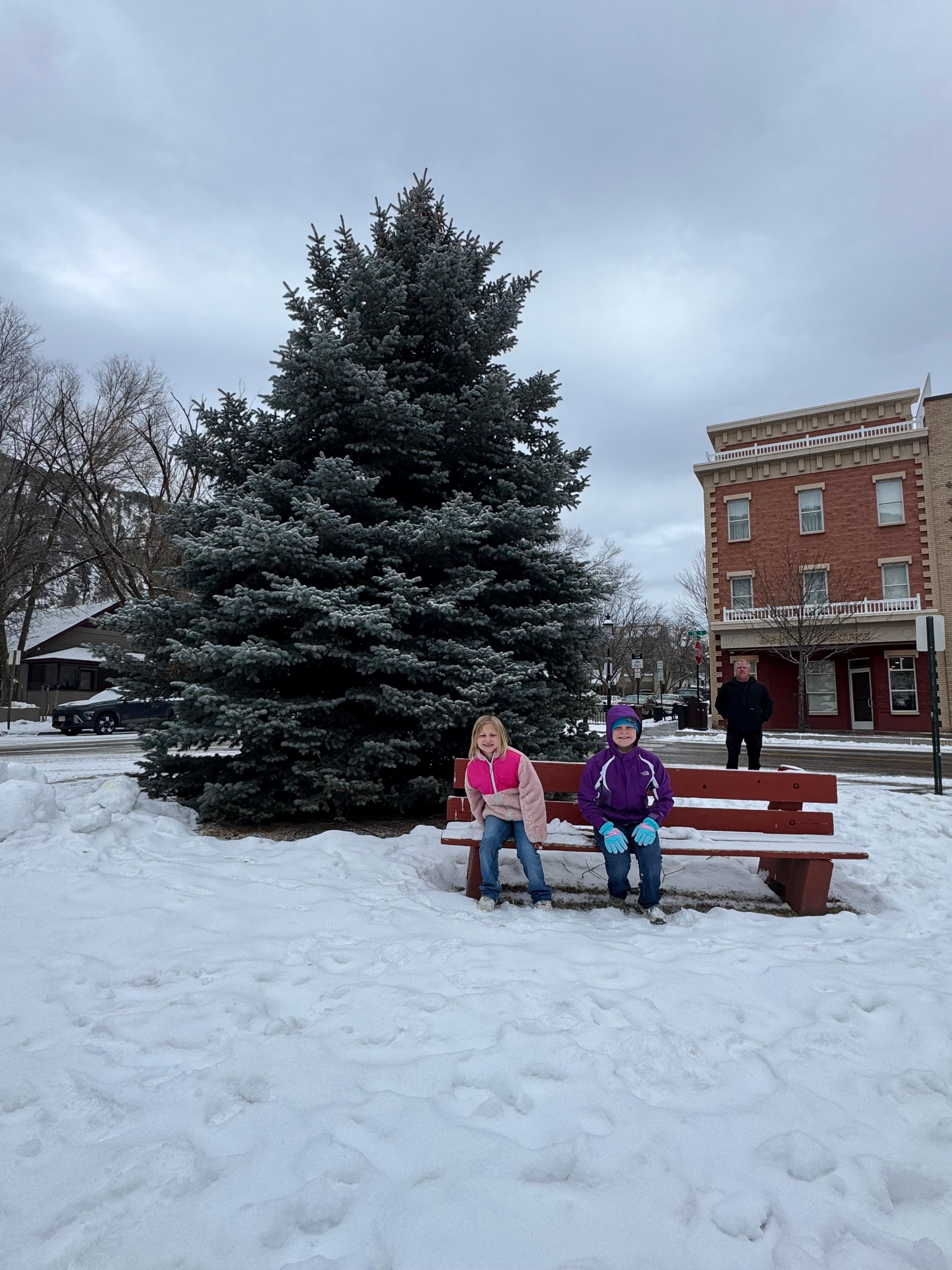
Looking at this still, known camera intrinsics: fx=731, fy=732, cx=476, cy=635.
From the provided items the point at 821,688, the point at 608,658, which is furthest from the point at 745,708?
the point at 821,688

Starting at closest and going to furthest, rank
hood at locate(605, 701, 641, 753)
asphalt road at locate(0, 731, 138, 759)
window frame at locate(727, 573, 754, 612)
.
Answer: hood at locate(605, 701, 641, 753) → asphalt road at locate(0, 731, 138, 759) → window frame at locate(727, 573, 754, 612)

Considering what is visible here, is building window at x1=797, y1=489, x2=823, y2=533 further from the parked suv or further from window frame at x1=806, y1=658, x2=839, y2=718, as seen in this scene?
the parked suv

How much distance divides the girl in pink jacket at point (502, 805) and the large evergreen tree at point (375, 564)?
1.22 m

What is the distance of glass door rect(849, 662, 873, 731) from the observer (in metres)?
28.4

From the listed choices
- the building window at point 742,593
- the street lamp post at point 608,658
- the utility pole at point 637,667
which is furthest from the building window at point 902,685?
the street lamp post at point 608,658

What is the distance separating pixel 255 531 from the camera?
598cm

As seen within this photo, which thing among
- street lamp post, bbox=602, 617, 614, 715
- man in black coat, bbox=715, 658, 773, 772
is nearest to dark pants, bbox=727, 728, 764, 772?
man in black coat, bbox=715, 658, 773, 772

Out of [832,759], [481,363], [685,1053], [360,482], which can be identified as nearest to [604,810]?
[685,1053]

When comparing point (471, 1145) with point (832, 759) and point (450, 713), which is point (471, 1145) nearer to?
point (450, 713)

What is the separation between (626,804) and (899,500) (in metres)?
29.1

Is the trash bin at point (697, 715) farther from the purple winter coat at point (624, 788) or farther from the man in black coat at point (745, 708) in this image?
the purple winter coat at point (624, 788)

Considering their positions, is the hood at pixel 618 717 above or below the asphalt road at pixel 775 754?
above

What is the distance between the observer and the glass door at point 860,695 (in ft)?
93.1

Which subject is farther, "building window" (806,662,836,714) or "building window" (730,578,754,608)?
"building window" (730,578,754,608)
